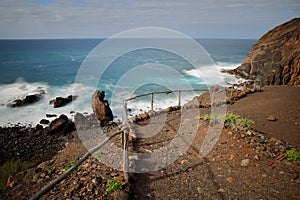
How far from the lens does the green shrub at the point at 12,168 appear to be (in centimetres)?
923

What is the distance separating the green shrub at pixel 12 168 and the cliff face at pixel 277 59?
898 inches

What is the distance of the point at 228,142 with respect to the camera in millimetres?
6449

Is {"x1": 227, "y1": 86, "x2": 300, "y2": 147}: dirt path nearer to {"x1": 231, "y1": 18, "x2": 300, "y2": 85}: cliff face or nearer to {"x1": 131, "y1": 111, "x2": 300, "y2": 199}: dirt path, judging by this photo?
{"x1": 131, "y1": 111, "x2": 300, "y2": 199}: dirt path

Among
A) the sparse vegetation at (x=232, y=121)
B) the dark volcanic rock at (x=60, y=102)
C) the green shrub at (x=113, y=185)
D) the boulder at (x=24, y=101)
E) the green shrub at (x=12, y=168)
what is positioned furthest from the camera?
the boulder at (x=24, y=101)

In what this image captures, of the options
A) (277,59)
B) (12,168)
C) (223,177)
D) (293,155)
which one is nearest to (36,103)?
(12,168)

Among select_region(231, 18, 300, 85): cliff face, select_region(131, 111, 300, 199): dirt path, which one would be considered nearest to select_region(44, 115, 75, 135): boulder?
select_region(131, 111, 300, 199): dirt path

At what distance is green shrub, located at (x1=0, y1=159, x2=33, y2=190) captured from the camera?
9233mm

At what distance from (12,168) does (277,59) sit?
28325 mm

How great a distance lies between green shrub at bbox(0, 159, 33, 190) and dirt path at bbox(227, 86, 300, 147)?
10159 millimetres

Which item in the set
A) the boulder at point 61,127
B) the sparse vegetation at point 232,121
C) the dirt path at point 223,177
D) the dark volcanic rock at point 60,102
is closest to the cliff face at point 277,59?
the sparse vegetation at point 232,121

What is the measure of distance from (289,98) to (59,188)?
12.0 meters

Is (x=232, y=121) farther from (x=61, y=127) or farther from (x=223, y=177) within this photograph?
(x=61, y=127)

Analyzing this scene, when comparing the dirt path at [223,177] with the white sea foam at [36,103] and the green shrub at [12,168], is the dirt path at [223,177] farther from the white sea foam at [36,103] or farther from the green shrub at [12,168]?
the white sea foam at [36,103]

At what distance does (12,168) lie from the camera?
1041cm
